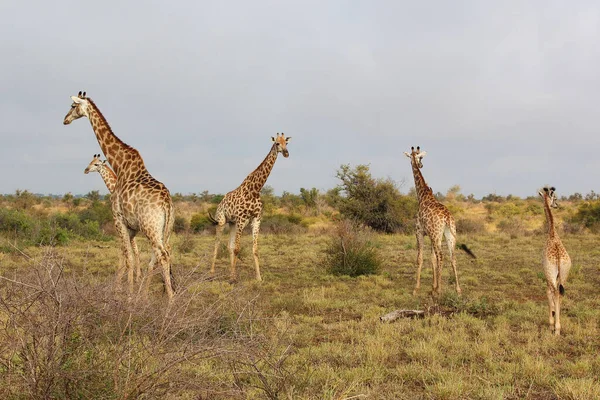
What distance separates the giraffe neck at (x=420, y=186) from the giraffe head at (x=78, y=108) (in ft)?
22.0

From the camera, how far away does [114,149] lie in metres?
8.43

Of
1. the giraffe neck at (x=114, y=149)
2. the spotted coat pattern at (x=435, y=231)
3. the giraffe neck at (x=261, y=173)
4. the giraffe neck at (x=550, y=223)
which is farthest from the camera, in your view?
the giraffe neck at (x=261, y=173)

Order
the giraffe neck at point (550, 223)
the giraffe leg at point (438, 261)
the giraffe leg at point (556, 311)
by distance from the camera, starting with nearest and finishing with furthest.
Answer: the giraffe leg at point (556, 311) → the giraffe neck at point (550, 223) → the giraffe leg at point (438, 261)

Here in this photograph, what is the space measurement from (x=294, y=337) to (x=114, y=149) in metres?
4.65

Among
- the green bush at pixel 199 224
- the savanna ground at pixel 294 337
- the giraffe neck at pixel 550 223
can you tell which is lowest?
the savanna ground at pixel 294 337

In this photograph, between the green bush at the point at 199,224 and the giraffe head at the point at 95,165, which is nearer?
the giraffe head at the point at 95,165

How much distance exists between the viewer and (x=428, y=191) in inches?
403

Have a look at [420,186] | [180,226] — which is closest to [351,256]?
[420,186]

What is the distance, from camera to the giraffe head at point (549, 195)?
24.1 feet

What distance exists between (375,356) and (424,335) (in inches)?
49.8

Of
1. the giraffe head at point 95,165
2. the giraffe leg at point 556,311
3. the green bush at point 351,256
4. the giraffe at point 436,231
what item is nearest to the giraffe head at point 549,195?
the giraffe leg at point 556,311

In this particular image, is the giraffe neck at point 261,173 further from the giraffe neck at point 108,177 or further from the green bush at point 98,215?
the green bush at point 98,215

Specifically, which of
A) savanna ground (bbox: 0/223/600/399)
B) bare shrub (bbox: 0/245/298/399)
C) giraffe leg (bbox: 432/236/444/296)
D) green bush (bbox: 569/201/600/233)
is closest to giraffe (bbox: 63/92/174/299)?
savanna ground (bbox: 0/223/600/399)

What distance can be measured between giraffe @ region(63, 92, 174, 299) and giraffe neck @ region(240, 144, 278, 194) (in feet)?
12.7
